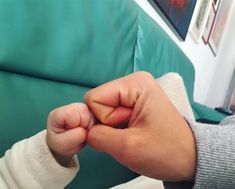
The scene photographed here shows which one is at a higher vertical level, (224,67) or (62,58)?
(62,58)

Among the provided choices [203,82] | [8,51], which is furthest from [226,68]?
[8,51]

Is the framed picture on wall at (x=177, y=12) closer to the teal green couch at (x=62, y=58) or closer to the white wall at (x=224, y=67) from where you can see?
the teal green couch at (x=62, y=58)

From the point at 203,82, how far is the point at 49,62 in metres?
2.23

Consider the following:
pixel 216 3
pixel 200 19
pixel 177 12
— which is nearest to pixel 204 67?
pixel 216 3

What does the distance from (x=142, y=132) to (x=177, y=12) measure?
4.59ft

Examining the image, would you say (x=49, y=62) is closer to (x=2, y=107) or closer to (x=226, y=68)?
(x=2, y=107)

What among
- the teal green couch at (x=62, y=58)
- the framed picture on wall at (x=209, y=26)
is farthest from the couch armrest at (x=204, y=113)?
the teal green couch at (x=62, y=58)

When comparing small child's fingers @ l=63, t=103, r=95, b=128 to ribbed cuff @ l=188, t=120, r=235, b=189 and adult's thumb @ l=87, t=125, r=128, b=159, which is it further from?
ribbed cuff @ l=188, t=120, r=235, b=189

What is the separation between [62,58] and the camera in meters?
0.79

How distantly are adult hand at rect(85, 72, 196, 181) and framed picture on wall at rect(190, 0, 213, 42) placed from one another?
1.67 meters

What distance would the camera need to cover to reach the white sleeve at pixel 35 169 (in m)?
0.52

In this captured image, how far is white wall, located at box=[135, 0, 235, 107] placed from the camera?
2.06m

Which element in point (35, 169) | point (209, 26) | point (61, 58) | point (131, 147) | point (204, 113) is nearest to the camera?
point (131, 147)

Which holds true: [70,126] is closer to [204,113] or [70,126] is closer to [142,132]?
[142,132]
